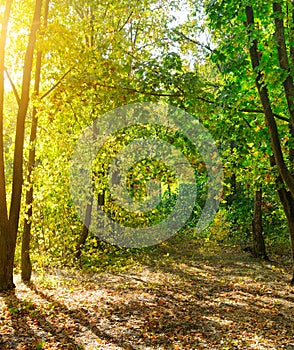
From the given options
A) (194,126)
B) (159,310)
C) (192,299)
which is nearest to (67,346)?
(159,310)

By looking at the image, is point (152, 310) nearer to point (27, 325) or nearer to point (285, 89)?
point (27, 325)

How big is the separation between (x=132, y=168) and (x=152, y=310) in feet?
21.4

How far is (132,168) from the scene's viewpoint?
46.0 feet

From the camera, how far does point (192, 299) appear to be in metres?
9.41

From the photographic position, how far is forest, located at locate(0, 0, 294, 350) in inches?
288

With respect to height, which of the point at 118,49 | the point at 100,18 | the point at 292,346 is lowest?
the point at 292,346

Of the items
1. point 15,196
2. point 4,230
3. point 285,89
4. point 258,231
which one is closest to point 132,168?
point 258,231

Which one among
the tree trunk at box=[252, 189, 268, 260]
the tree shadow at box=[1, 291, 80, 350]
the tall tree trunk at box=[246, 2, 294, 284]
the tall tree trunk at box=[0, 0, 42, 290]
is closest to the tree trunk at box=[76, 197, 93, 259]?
the tall tree trunk at box=[0, 0, 42, 290]

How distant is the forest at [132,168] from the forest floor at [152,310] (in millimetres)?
42

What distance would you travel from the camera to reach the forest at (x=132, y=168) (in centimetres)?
731

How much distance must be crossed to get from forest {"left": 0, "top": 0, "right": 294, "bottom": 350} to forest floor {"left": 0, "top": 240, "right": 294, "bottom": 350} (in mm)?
42

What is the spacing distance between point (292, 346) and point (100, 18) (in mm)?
11340

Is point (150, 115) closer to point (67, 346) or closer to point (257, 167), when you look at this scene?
point (257, 167)

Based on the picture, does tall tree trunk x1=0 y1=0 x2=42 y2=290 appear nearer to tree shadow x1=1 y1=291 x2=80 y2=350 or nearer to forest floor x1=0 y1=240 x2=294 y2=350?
forest floor x1=0 y1=240 x2=294 y2=350
